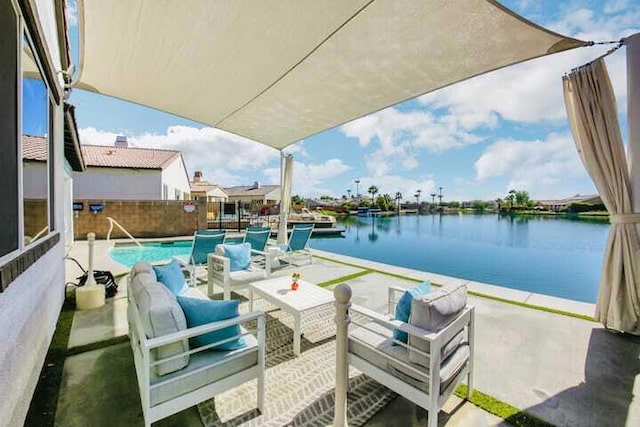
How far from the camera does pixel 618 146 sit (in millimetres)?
3160

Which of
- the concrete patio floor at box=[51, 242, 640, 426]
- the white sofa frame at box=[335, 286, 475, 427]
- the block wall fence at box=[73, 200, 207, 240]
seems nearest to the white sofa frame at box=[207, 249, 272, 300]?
the concrete patio floor at box=[51, 242, 640, 426]

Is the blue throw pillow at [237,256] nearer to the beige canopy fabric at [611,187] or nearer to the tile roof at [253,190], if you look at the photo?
the beige canopy fabric at [611,187]

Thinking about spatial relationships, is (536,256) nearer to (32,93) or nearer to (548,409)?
(548,409)

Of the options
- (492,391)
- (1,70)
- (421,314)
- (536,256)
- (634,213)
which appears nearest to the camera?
(1,70)

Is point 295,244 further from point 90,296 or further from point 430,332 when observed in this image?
point 430,332

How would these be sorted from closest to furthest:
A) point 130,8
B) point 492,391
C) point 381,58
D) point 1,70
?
point 1,70, point 492,391, point 130,8, point 381,58

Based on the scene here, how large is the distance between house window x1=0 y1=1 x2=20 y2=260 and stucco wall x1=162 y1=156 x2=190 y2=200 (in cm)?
1532

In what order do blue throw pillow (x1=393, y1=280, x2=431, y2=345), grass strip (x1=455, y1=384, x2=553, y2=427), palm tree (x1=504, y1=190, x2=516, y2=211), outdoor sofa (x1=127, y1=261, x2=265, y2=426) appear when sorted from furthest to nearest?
palm tree (x1=504, y1=190, x2=516, y2=211) → blue throw pillow (x1=393, y1=280, x2=431, y2=345) → grass strip (x1=455, y1=384, x2=553, y2=427) → outdoor sofa (x1=127, y1=261, x2=265, y2=426)

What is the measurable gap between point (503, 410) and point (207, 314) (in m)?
2.25

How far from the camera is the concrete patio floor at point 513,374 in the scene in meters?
Result: 2.07

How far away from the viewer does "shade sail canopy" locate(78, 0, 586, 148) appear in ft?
9.46

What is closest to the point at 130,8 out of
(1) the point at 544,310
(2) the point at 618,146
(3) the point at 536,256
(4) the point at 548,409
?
(4) the point at 548,409

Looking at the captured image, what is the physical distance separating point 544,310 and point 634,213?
1662 millimetres

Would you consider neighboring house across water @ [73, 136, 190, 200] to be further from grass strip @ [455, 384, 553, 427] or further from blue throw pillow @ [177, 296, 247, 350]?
grass strip @ [455, 384, 553, 427]
